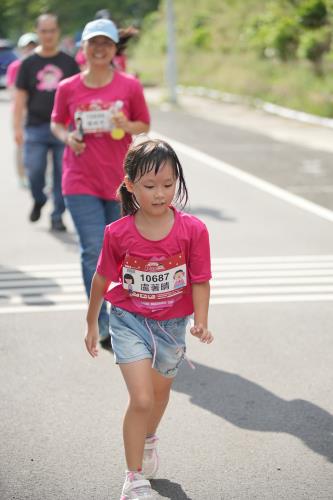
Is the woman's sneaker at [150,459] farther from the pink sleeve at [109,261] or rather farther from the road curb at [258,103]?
the road curb at [258,103]

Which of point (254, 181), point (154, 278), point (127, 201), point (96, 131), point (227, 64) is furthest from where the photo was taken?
point (227, 64)

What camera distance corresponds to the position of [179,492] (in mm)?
4520

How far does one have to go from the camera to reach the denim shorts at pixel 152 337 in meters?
4.42

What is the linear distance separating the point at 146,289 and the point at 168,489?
841mm

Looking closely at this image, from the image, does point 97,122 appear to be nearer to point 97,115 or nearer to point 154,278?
point 97,115

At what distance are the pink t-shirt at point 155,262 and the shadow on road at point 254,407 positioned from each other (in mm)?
1089

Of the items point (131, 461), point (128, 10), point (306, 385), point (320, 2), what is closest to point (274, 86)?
point (320, 2)

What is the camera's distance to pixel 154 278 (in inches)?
173

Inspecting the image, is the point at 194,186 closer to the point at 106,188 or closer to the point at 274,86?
the point at 106,188

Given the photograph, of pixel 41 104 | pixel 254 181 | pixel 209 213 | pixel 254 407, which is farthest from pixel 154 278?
pixel 254 181

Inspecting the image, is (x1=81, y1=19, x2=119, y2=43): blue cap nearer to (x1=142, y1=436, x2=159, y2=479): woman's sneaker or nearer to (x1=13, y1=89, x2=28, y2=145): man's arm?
(x1=142, y1=436, x2=159, y2=479): woman's sneaker

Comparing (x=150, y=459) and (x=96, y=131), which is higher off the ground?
(x=96, y=131)

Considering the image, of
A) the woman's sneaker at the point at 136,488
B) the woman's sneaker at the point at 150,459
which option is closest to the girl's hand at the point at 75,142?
the woman's sneaker at the point at 150,459

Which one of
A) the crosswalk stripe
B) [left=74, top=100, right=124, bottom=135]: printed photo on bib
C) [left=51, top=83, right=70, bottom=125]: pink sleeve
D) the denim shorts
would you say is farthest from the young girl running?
the crosswalk stripe
